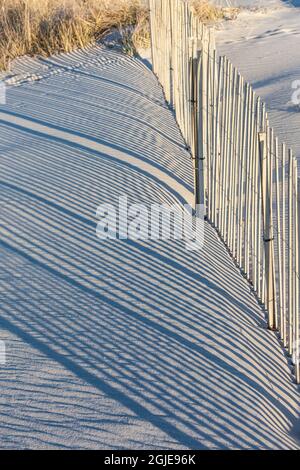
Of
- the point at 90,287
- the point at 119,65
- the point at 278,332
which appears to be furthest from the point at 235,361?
the point at 119,65

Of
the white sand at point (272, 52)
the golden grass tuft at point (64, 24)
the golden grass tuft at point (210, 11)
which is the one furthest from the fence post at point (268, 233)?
the golden grass tuft at point (210, 11)

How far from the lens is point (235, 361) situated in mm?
5234

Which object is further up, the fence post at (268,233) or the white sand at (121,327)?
the fence post at (268,233)

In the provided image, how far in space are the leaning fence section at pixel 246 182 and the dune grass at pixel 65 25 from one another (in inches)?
245

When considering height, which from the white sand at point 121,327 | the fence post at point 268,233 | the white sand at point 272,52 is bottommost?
the white sand at point 272,52

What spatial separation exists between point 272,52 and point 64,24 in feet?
11.9

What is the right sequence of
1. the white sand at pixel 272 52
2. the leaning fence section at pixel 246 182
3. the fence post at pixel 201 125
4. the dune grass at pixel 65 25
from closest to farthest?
the leaning fence section at pixel 246 182
the fence post at pixel 201 125
the white sand at pixel 272 52
the dune grass at pixel 65 25

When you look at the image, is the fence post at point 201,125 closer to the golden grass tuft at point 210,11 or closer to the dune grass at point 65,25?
the dune grass at point 65,25

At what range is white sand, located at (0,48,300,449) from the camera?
4.63 m

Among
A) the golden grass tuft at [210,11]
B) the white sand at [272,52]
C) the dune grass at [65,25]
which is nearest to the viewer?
the white sand at [272,52]

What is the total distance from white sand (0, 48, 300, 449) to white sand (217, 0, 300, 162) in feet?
5.15

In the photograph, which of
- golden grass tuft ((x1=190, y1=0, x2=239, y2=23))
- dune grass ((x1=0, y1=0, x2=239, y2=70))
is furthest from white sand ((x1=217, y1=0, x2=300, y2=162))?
dune grass ((x1=0, y1=0, x2=239, y2=70))

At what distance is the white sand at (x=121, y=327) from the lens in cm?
463
